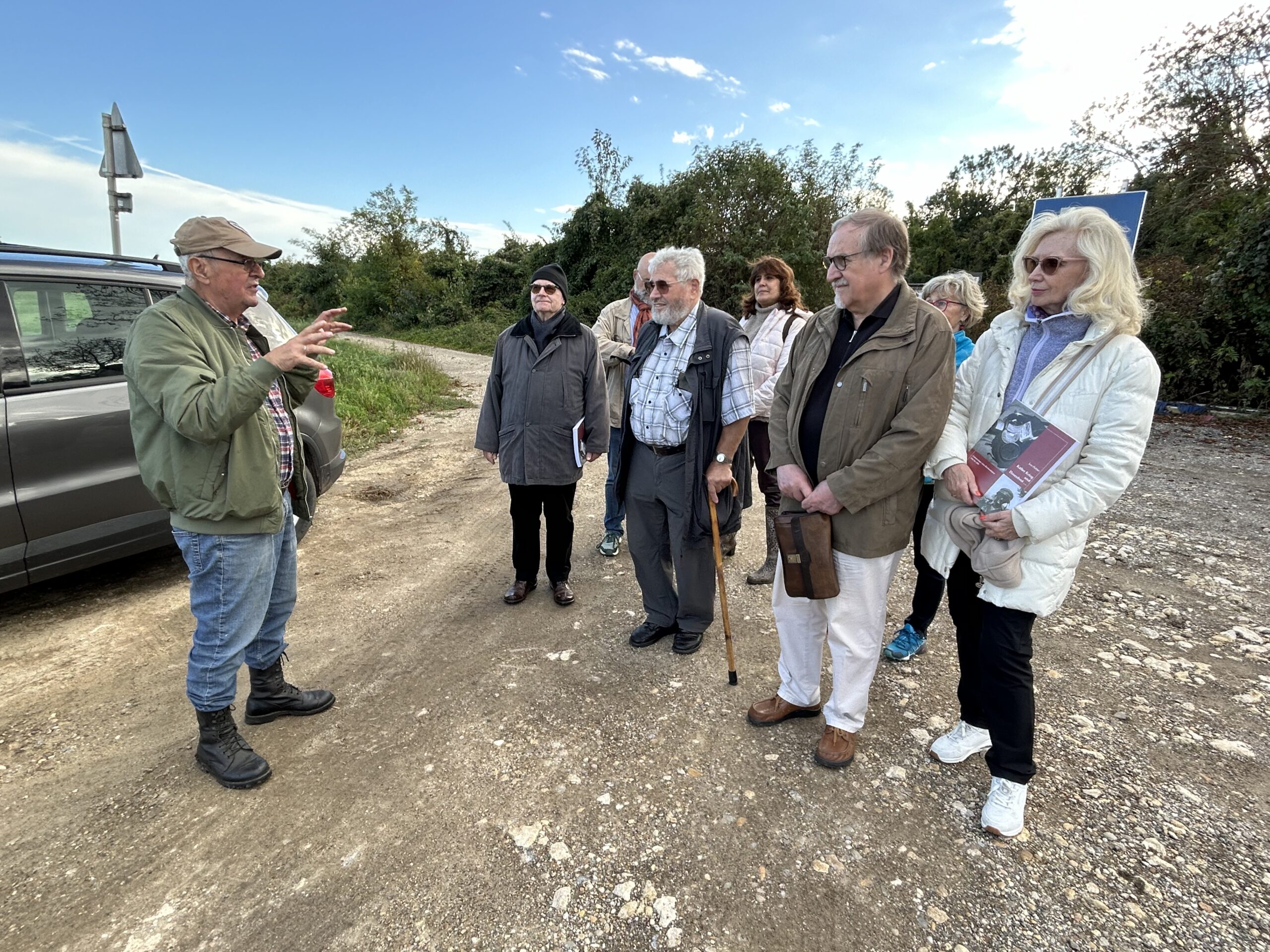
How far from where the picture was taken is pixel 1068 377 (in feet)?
6.86

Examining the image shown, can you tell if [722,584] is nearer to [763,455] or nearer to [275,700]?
[763,455]

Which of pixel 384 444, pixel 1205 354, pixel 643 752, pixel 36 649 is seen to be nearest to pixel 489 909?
pixel 643 752

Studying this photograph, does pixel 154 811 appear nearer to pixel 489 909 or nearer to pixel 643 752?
pixel 489 909

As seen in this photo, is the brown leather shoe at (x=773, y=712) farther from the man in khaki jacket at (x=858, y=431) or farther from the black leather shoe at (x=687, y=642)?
the black leather shoe at (x=687, y=642)

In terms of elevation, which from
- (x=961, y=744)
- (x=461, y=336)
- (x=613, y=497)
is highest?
(x=461, y=336)

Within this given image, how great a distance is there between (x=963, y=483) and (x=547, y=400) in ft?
7.46

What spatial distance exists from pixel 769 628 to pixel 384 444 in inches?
238

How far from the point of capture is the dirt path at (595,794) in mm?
1936

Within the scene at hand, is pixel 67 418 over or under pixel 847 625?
over

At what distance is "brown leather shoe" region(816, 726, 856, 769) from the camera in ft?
8.46

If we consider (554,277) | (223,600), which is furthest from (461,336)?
(223,600)

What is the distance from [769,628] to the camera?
3705 millimetres

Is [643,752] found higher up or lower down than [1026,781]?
lower down

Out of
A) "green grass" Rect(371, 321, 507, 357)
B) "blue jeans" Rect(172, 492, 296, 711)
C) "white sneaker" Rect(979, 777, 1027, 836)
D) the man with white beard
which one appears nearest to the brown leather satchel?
the man with white beard
